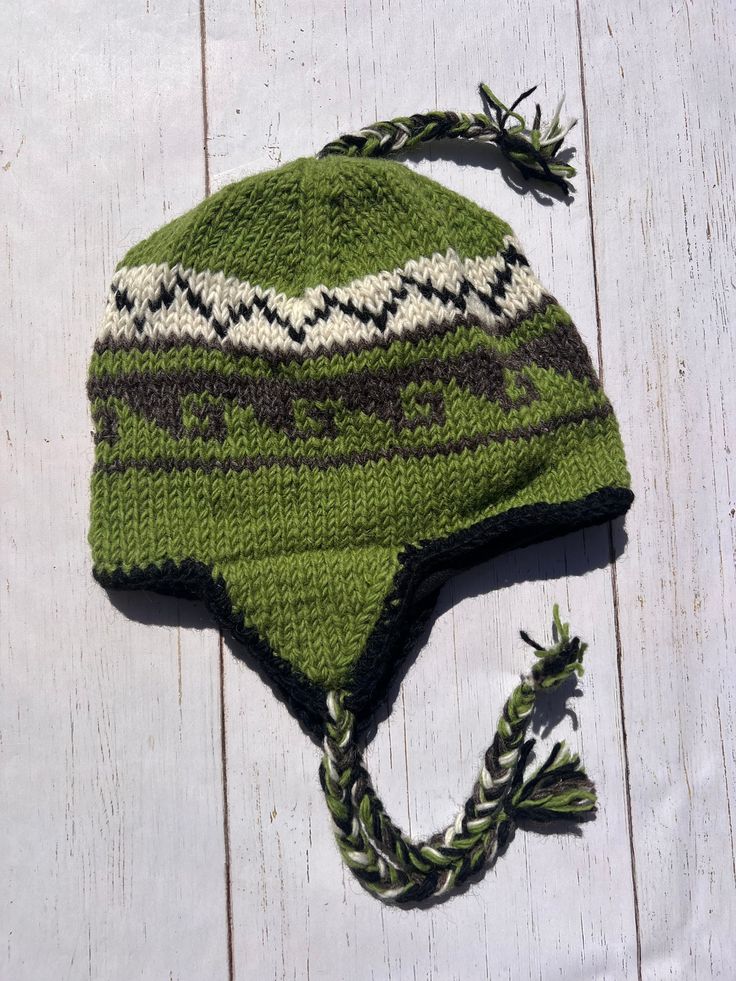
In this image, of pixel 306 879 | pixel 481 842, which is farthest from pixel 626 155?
pixel 306 879

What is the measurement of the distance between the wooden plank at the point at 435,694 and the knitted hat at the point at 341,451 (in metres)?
0.06

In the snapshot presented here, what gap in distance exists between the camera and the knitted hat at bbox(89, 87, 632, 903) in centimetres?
116

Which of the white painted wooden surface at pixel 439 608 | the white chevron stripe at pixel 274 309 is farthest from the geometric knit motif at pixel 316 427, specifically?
the white painted wooden surface at pixel 439 608

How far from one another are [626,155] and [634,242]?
139 mm

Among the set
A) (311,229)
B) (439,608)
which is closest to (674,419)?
(439,608)

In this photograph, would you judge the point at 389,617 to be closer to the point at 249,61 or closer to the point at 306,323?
the point at 306,323

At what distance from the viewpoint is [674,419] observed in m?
1.31

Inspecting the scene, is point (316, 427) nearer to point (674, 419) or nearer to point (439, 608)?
point (439, 608)

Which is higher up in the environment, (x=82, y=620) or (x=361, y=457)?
(x=361, y=457)

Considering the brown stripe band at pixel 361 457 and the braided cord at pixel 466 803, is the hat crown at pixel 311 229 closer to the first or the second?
the brown stripe band at pixel 361 457

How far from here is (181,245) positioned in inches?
46.3

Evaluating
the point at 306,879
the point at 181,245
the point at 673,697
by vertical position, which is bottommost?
the point at 306,879

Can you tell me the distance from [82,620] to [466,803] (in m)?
0.59

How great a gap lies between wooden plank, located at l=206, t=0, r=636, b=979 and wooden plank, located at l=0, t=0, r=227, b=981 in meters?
0.06
